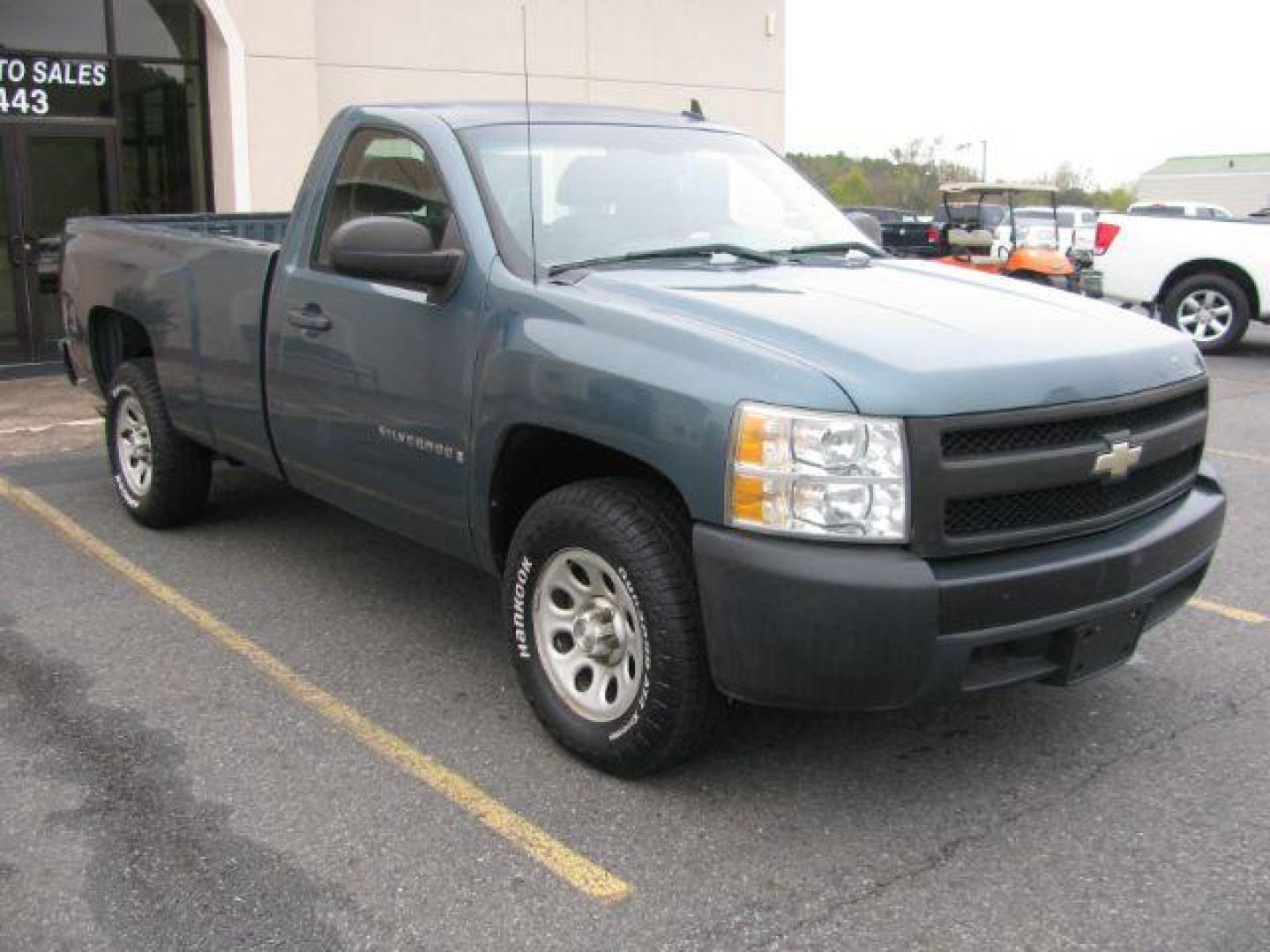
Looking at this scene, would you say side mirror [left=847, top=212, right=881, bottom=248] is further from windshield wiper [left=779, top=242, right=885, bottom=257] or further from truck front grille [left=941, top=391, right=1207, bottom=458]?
truck front grille [left=941, top=391, right=1207, bottom=458]

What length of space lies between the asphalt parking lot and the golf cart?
10155mm

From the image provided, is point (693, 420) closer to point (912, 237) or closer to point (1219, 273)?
point (1219, 273)

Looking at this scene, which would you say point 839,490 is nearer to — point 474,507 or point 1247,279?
point 474,507

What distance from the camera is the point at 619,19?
15.4m

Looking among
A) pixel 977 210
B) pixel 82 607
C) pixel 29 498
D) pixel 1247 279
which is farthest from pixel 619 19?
pixel 82 607

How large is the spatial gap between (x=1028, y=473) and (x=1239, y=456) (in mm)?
5876

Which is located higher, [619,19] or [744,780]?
[619,19]

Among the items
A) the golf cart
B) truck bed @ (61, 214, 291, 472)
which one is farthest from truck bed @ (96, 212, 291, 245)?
the golf cart

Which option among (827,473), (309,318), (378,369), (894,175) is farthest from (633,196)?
(894,175)

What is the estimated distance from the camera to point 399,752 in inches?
152

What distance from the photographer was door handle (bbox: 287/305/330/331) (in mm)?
4605

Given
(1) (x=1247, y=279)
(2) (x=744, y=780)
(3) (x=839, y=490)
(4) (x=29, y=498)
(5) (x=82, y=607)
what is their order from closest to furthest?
(3) (x=839, y=490) < (2) (x=744, y=780) < (5) (x=82, y=607) < (4) (x=29, y=498) < (1) (x=1247, y=279)

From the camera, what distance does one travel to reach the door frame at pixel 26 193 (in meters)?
11.9

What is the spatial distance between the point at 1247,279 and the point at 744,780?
11.4m
